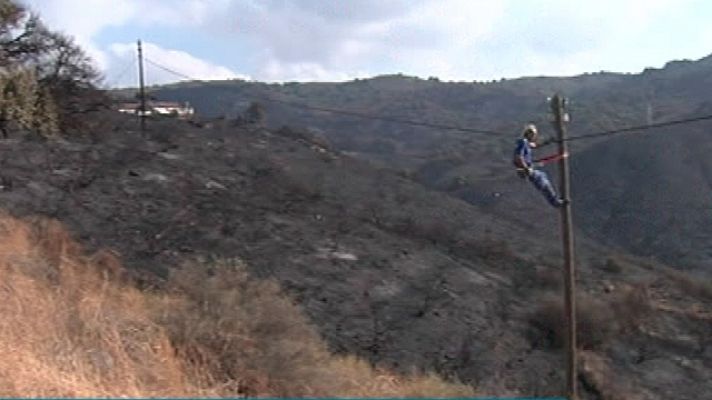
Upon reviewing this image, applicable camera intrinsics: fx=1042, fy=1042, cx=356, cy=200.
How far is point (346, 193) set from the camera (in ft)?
185

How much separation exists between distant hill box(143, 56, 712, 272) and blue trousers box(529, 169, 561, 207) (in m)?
50.8

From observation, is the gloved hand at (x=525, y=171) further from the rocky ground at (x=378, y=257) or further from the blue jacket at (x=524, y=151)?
the rocky ground at (x=378, y=257)

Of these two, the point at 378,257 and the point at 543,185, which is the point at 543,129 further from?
the point at 543,185

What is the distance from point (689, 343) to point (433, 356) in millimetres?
11453

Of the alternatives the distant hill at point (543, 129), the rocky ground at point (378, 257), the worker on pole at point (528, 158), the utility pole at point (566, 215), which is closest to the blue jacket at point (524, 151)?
the worker on pole at point (528, 158)

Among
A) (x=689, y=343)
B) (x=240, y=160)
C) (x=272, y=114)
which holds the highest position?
(x=272, y=114)

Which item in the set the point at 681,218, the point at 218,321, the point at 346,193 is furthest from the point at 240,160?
the point at 218,321

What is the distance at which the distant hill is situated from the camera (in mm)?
77562

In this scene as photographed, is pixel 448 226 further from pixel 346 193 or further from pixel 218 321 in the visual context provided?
pixel 218 321

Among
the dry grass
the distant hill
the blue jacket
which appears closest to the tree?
the dry grass

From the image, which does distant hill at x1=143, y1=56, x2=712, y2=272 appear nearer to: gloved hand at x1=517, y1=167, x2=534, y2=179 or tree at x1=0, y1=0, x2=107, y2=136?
tree at x1=0, y1=0, x2=107, y2=136

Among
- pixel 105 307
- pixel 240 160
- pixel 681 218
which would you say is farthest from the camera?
pixel 681 218

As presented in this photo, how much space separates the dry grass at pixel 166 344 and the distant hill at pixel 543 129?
180ft

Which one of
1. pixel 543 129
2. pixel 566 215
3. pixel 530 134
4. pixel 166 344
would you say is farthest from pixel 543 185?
pixel 543 129
